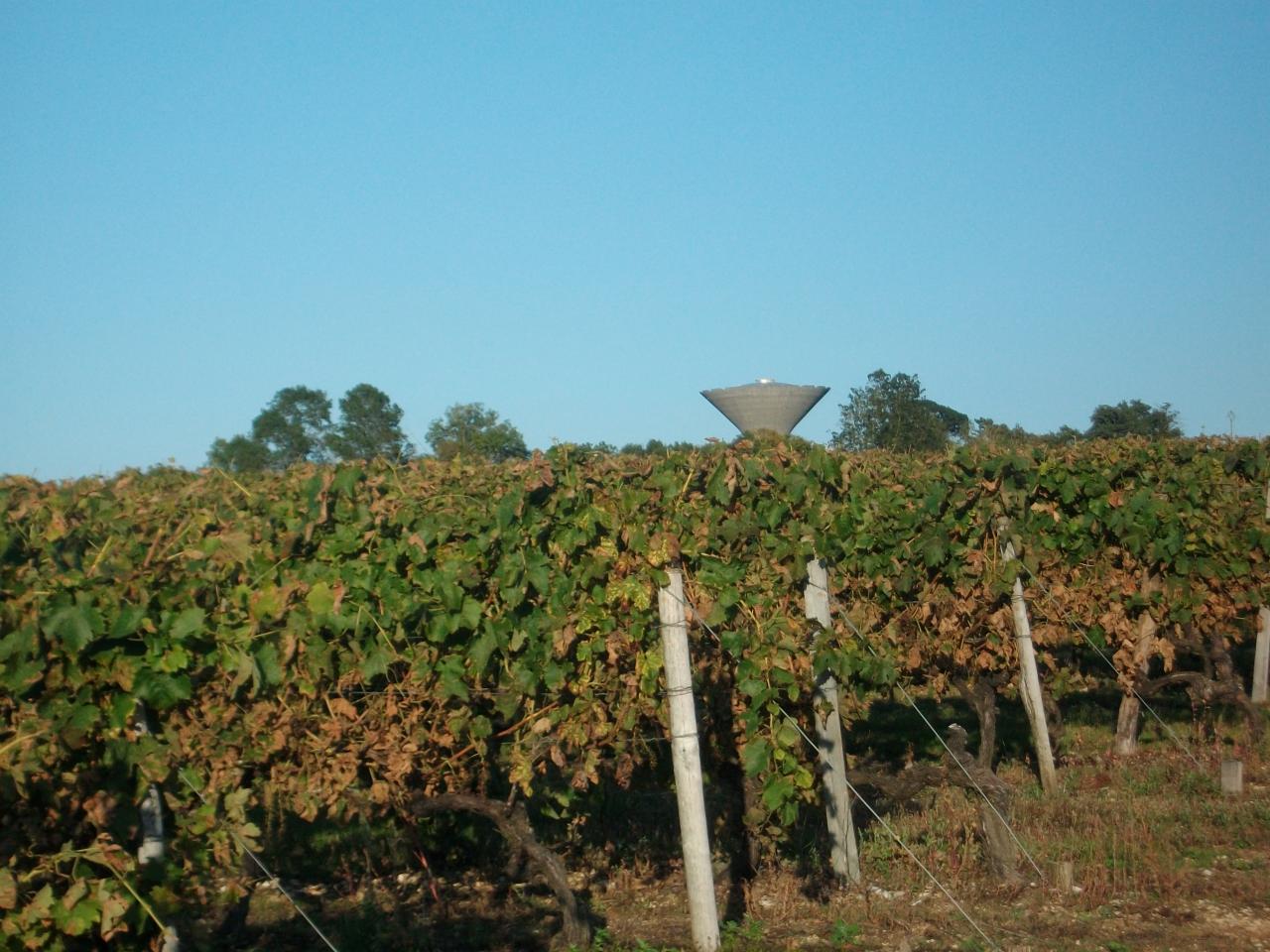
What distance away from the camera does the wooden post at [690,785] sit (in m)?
4.75

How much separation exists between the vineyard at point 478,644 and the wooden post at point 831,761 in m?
0.10

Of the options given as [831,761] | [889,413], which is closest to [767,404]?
[889,413]

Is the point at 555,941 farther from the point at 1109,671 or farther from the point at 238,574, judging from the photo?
the point at 1109,671

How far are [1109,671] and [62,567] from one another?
416 inches

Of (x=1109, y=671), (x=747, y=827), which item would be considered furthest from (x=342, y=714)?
(x=1109, y=671)

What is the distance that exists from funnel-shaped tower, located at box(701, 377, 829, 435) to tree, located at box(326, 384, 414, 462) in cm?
511

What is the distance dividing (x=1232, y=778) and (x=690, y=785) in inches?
173

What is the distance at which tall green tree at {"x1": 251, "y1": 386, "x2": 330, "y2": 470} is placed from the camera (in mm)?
10531

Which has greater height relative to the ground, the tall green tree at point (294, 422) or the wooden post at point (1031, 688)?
the tall green tree at point (294, 422)

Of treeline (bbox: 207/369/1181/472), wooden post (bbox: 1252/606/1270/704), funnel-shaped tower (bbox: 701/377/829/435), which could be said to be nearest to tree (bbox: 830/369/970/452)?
treeline (bbox: 207/369/1181/472)

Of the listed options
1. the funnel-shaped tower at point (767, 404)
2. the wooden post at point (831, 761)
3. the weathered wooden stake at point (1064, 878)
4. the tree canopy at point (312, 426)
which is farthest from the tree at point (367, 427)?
the funnel-shaped tower at point (767, 404)

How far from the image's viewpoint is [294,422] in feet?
36.9

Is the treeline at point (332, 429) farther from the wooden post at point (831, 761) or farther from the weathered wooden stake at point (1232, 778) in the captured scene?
the weathered wooden stake at point (1232, 778)

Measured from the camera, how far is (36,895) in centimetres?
303
